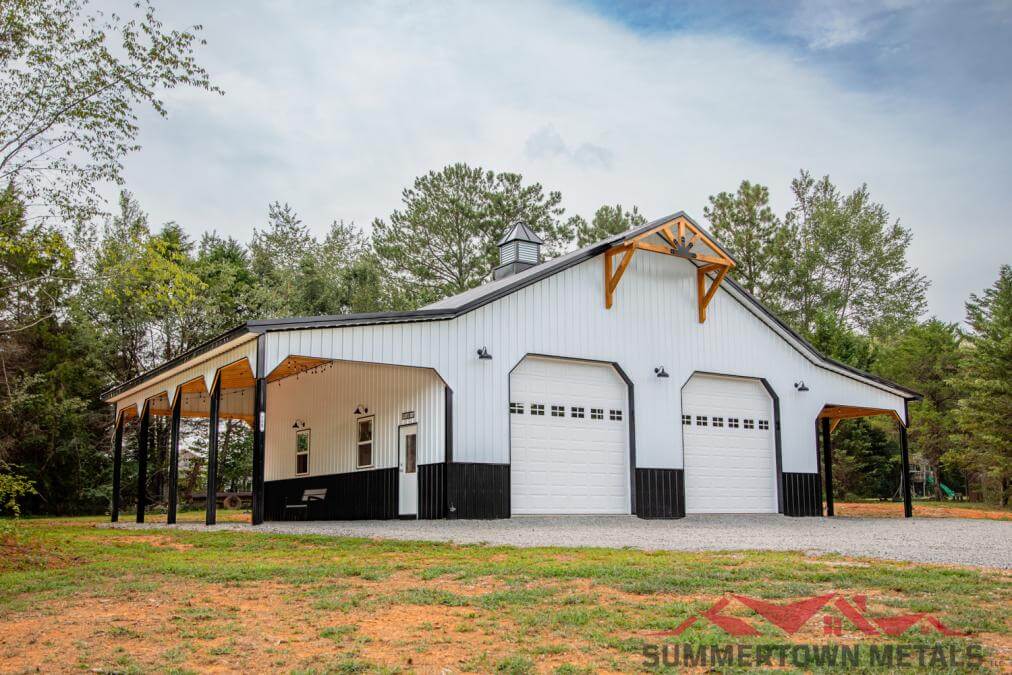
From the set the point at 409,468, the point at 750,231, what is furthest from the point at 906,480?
the point at 750,231

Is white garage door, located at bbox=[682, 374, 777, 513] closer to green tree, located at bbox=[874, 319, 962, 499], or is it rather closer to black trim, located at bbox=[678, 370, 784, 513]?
black trim, located at bbox=[678, 370, 784, 513]

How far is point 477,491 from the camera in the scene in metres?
15.0

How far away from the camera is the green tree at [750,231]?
122 feet

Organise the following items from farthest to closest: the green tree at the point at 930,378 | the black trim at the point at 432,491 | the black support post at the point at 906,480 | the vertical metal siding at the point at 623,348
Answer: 1. the green tree at the point at 930,378
2. the black support post at the point at 906,480
3. the black trim at the point at 432,491
4. the vertical metal siding at the point at 623,348

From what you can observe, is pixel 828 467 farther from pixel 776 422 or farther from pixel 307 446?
pixel 307 446

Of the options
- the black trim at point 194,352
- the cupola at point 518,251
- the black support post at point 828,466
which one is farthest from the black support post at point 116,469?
the black support post at point 828,466

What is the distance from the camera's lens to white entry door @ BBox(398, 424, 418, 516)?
51.3 feet

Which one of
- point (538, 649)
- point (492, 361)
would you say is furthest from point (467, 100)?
point (538, 649)

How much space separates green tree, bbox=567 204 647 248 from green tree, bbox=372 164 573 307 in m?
2.43

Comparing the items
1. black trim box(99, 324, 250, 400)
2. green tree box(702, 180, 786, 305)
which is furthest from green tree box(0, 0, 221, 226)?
green tree box(702, 180, 786, 305)

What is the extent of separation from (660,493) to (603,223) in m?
20.7

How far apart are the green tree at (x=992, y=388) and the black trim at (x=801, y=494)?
615cm

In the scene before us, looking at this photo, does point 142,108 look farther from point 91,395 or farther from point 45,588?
point 91,395

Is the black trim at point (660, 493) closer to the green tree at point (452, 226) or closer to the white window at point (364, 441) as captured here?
the white window at point (364, 441)
